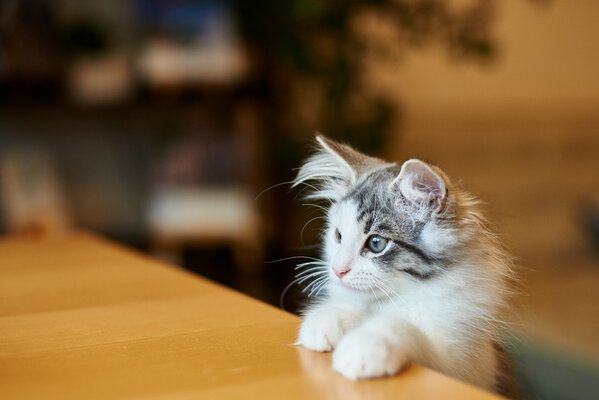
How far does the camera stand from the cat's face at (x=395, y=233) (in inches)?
41.4

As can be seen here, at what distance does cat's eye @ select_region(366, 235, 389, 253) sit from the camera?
1.07 meters

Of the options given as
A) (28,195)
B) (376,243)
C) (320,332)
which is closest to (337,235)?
(376,243)

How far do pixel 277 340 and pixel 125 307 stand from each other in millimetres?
301

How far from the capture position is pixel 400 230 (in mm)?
1083

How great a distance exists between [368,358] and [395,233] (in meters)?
0.36

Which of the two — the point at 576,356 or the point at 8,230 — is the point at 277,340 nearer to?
the point at 576,356

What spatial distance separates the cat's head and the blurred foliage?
1.72 metres

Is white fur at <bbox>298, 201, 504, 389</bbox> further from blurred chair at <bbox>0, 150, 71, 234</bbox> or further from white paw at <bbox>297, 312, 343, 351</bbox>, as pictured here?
blurred chair at <bbox>0, 150, 71, 234</bbox>

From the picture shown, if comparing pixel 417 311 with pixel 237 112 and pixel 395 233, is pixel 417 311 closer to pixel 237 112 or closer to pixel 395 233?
pixel 395 233

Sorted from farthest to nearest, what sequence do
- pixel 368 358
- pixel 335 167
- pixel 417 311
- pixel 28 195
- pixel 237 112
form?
1. pixel 237 112
2. pixel 28 195
3. pixel 335 167
4. pixel 417 311
5. pixel 368 358

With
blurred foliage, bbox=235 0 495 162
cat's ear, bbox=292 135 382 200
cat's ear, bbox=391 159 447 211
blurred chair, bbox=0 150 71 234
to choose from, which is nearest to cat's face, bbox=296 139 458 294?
cat's ear, bbox=391 159 447 211

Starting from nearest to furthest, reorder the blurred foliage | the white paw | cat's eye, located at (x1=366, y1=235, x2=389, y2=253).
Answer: the white paw → cat's eye, located at (x1=366, y1=235, x2=389, y2=253) → the blurred foliage

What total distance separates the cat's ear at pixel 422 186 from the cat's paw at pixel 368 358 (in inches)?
12.6

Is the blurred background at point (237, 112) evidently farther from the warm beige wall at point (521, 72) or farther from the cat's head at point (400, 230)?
the cat's head at point (400, 230)
